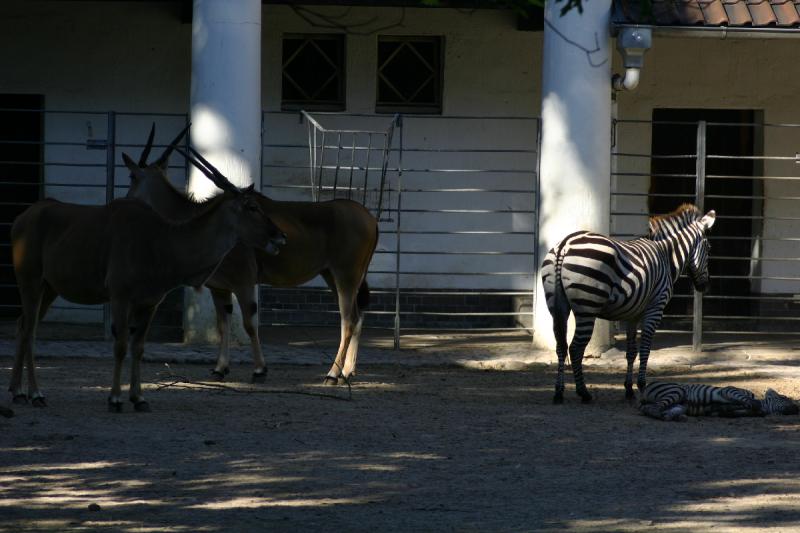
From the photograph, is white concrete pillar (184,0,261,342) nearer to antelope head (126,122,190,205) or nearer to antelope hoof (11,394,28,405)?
antelope head (126,122,190,205)

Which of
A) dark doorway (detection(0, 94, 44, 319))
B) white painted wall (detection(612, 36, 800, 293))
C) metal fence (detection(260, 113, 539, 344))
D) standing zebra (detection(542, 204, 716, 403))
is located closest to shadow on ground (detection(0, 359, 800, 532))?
standing zebra (detection(542, 204, 716, 403))

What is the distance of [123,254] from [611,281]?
12.7ft

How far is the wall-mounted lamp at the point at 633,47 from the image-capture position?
13688mm

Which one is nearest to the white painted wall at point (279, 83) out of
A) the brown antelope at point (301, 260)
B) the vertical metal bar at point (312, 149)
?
the vertical metal bar at point (312, 149)

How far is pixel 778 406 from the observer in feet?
36.0

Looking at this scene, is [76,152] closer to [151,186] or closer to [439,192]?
[439,192]

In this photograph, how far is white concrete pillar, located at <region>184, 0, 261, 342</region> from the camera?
1381cm

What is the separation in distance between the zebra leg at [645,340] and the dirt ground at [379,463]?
0.28 m

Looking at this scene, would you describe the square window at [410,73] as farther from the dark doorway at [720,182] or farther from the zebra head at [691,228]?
the zebra head at [691,228]

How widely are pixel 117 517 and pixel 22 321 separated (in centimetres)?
363

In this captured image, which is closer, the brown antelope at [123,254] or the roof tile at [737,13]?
the brown antelope at [123,254]

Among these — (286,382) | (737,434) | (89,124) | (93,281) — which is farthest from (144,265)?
(89,124)

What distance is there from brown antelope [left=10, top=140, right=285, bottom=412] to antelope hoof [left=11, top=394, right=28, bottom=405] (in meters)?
0.15

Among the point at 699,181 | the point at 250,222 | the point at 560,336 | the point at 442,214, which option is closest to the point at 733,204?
the point at 699,181
